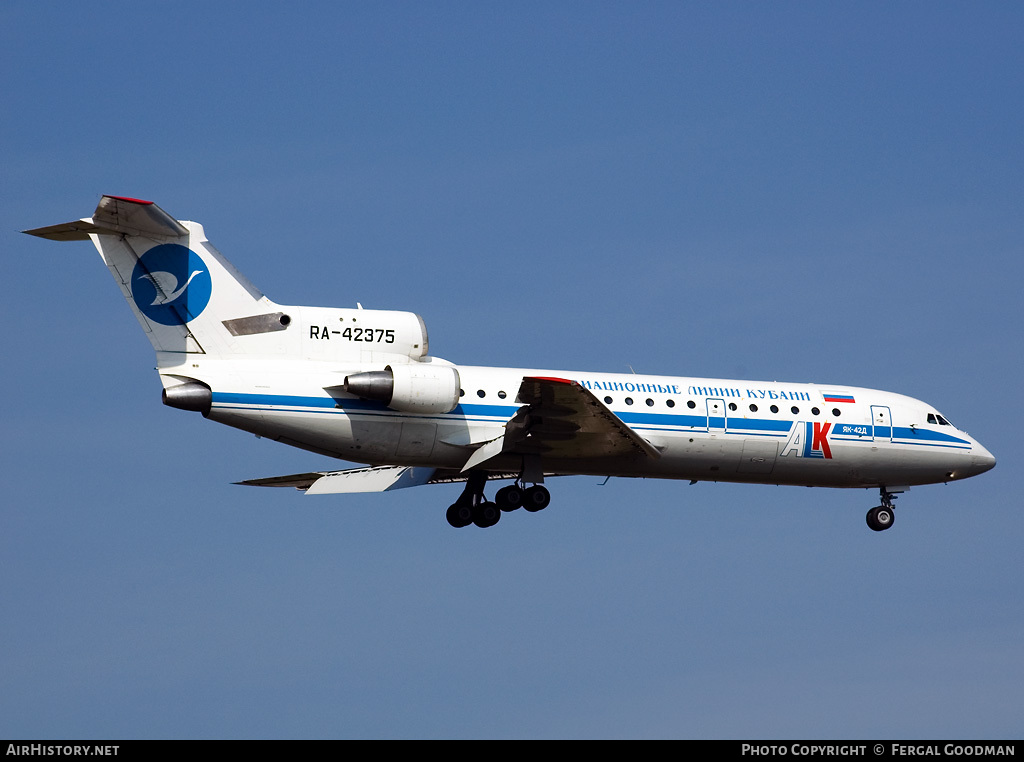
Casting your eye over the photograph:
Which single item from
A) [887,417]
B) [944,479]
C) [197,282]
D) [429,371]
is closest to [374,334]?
[429,371]

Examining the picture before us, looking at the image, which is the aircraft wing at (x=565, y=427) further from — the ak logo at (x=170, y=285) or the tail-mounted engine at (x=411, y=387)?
the ak logo at (x=170, y=285)

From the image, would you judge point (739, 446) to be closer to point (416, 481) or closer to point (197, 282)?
point (416, 481)

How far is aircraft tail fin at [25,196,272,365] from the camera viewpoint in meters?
27.7

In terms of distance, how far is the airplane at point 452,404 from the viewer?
28312mm

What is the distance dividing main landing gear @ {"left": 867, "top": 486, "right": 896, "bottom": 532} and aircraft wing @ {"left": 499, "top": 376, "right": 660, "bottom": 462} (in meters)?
6.81

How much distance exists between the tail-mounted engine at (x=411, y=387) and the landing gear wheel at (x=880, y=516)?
11470 mm

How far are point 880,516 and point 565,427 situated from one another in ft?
30.7

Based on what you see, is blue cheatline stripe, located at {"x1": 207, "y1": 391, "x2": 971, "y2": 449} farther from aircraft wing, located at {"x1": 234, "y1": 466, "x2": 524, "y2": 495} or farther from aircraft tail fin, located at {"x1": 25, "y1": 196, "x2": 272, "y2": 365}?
aircraft wing, located at {"x1": 234, "y1": 466, "x2": 524, "y2": 495}

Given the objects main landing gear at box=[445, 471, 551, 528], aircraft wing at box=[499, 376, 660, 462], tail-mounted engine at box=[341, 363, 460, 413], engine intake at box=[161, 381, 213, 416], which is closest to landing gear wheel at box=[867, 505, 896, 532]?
aircraft wing at box=[499, 376, 660, 462]

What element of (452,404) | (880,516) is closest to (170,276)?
(452,404)

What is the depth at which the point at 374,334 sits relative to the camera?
29922 millimetres

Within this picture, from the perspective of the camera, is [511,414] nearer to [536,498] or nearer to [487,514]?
[536,498]

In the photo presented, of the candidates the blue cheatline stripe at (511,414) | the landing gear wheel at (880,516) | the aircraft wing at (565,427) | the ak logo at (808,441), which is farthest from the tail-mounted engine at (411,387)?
the landing gear wheel at (880,516)
